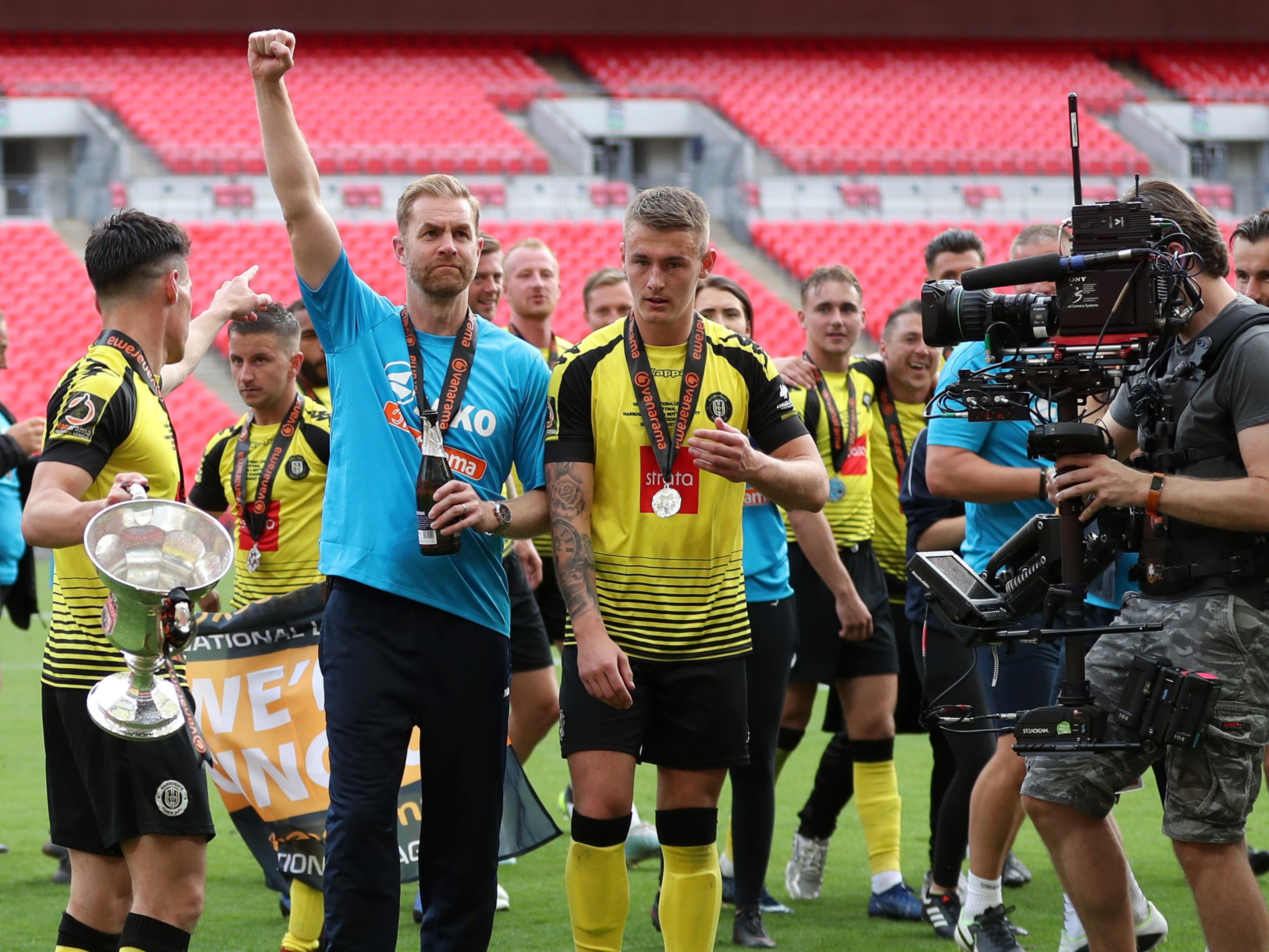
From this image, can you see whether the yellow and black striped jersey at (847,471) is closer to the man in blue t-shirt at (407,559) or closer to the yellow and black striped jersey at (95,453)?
the man in blue t-shirt at (407,559)

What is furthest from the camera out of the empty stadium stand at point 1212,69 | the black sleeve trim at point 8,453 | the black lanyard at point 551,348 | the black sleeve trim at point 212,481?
the empty stadium stand at point 1212,69

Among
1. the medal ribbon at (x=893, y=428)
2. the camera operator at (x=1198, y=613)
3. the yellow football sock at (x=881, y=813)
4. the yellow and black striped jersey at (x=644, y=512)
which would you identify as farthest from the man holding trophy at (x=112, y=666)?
the medal ribbon at (x=893, y=428)

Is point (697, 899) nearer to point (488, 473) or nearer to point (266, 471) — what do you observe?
point (488, 473)

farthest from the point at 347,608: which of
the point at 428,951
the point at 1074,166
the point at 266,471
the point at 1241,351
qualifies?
the point at 1241,351

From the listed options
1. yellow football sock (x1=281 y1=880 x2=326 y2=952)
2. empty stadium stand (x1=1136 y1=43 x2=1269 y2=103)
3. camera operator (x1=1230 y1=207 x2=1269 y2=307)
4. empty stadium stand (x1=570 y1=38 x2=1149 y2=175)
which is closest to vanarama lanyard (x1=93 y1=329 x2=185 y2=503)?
yellow football sock (x1=281 y1=880 x2=326 y2=952)

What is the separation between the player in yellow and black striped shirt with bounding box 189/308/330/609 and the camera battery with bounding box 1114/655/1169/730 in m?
2.80

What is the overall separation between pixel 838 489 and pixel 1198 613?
86.4 inches

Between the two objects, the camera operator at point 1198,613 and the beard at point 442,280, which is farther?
the beard at point 442,280

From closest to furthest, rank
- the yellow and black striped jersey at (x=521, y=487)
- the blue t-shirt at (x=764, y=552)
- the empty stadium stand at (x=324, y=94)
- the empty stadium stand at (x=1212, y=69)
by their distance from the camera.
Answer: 1. the blue t-shirt at (x=764, y=552)
2. the yellow and black striped jersey at (x=521, y=487)
3. the empty stadium stand at (x=324, y=94)
4. the empty stadium stand at (x=1212, y=69)

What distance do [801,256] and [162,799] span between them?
72.8 feet

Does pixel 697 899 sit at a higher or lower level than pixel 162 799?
lower

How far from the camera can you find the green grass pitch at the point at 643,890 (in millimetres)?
5105

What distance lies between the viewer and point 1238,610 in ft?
12.0

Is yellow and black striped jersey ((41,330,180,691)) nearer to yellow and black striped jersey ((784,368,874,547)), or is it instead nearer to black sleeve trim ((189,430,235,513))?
black sleeve trim ((189,430,235,513))
